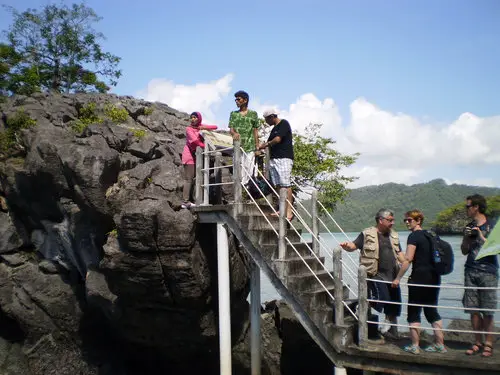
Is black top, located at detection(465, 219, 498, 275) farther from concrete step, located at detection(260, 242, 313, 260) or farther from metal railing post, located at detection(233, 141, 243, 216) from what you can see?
metal railing post, located at detection(233, 141, 243, 216)

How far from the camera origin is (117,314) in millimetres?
11305

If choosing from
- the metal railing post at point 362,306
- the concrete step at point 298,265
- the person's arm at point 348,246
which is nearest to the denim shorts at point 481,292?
the metal railing post at point 362,306

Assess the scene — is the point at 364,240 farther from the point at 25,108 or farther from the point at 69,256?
the point at 25,108

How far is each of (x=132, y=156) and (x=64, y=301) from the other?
16.1 ft

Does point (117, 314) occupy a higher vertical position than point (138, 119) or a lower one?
lower

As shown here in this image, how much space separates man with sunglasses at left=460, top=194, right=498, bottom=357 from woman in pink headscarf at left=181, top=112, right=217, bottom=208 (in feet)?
19.1

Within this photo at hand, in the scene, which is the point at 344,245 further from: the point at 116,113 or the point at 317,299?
the point at 116,113

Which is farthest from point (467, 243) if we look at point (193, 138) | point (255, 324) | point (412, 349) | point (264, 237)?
point (193, 138)

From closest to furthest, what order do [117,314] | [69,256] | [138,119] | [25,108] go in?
[117,314] < [69,256] < [25,108] < [138,119]

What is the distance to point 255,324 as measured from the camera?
420 inches

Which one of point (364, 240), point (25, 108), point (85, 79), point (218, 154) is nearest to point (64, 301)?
point (25, 108)

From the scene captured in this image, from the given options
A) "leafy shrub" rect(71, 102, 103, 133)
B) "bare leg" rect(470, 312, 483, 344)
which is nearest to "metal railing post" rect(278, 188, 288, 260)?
"bare leg" rect(470, 312, 483, 344)

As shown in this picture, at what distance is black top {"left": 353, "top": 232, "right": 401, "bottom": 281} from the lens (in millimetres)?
7520

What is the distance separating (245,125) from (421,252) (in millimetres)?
4564
